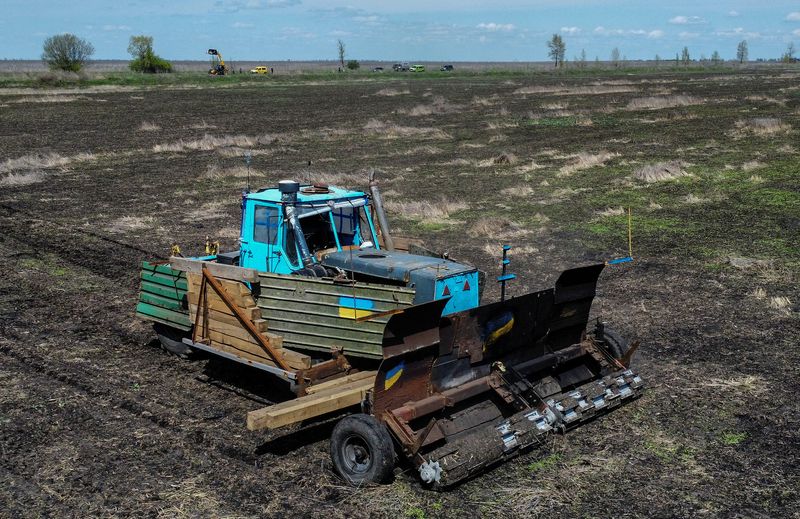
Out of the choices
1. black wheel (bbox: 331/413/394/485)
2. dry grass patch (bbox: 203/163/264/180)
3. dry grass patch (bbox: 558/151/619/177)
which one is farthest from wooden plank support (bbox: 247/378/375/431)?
dry grass patch (bbox: 203/163/264/180)

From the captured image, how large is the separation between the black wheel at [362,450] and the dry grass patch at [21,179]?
23750 millimetres

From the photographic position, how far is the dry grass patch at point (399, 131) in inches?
1556

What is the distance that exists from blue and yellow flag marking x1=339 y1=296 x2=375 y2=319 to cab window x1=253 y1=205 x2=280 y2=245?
5.49 feet

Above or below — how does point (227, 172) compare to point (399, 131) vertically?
below

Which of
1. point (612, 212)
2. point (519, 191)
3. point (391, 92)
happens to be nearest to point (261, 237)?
point (612, 212)

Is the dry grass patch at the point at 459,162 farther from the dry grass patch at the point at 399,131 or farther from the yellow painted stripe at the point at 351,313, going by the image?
the yellow painted stripe at the point at 351,313

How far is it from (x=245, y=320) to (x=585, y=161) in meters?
20.9

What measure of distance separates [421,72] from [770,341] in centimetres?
12005

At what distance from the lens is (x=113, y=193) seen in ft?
84.1

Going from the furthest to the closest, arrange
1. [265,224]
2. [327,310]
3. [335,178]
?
[335,178], [265,224], [327,310]

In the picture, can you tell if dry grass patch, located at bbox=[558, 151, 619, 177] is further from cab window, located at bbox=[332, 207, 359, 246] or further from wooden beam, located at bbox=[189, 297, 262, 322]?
wooden beam, located at bbox=[189, 297, 262, 322]

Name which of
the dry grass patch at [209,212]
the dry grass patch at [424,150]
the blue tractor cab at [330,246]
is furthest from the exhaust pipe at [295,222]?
the dry grass patch at [424,150]

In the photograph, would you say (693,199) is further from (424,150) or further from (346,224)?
(424,150)

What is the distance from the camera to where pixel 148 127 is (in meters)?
43.7
